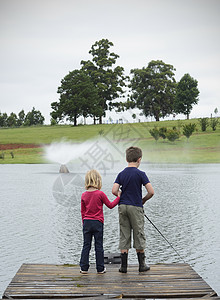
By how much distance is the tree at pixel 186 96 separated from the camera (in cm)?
10444

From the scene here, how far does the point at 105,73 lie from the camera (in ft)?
364

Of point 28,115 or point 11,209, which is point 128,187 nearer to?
point 11,209

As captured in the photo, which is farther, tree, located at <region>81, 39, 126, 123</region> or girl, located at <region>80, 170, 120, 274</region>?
tree, located at <region>81, 39, 126, 123</region>

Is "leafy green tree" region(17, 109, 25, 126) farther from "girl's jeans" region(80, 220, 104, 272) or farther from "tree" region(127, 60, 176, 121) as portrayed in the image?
"girl's jeans" region(80, 220, 104, 272)

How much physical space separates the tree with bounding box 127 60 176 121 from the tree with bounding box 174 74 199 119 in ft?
16.6

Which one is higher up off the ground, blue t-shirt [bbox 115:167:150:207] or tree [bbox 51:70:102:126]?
tree [bbox 51:70:102:126]

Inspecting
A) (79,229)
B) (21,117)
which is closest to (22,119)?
(21,117)


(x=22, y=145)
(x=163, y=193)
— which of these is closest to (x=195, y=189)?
(x=163, y=193)

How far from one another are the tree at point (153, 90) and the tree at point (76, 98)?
1245cm

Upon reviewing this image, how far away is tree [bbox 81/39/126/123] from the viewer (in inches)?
4318

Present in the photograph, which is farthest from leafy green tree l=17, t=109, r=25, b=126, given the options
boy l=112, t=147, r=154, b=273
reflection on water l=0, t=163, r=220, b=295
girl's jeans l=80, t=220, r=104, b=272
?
boy l=112, t=147, r=154, b=273

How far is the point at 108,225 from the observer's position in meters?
12.7

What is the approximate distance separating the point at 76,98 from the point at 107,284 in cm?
9580

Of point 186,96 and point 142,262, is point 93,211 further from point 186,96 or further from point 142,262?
point 186,96
